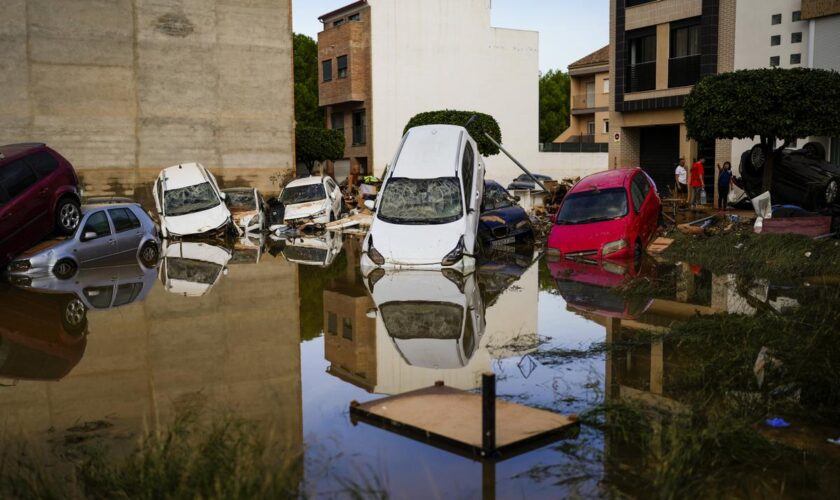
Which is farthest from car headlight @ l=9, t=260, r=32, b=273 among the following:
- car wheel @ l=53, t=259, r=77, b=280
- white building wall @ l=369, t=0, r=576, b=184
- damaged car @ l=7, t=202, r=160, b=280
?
white building wall @ l=369, t=0, r=576, b=184

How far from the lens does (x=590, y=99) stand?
6862cm

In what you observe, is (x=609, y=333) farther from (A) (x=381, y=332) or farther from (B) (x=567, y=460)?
(B) (x=567, y=460)

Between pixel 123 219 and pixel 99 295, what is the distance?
5907 mm

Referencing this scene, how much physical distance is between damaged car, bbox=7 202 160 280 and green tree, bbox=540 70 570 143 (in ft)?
222

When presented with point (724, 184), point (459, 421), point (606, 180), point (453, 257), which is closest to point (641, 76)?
point (724, 184)

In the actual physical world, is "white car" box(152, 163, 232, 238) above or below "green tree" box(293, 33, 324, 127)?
below

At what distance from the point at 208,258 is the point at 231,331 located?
33.0 ft

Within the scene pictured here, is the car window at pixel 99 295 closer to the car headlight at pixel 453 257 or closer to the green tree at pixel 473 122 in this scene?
the car headlight at pixel 453 257

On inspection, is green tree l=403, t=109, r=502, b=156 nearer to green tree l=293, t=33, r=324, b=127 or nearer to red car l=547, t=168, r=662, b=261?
red car l=547, t=168, r=662, b=261

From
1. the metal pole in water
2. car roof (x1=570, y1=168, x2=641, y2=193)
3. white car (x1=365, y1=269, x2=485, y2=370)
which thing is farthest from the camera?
car roof (x1=570, y1=168, x2=641, y2=193)

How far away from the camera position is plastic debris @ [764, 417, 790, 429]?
20.5 ft

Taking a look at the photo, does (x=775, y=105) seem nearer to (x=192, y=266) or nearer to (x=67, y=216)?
(x=192, y=266)

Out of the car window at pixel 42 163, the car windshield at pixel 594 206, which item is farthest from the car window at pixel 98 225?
the car windshield at pixel 594 206

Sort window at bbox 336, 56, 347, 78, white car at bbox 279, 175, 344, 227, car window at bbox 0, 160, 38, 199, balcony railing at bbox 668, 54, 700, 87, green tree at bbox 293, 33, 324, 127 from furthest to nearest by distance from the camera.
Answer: green tree at bbox 293, 33, 324, 127 → window at bbox 336, 56, 347, 78 → balcony railing at bbox 668, 54, 700, 87 → white car at bbox 279, 175, 344, 227 → car window at bbox 0, 160, 38, 199
